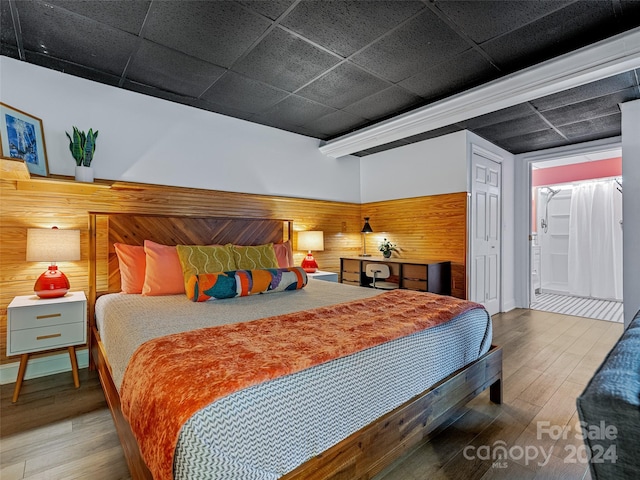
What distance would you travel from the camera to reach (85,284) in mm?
2775

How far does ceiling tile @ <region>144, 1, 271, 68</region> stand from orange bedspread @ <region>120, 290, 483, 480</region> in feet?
6.24

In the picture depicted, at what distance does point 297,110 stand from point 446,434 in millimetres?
3211

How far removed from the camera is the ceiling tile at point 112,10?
1902mm

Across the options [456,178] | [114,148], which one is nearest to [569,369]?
[456,178]

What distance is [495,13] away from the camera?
6.55ft

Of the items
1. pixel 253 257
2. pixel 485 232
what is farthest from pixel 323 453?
pixel 485 232

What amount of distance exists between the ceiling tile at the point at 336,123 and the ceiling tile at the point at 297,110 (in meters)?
0.10

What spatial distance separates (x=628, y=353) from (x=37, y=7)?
3216mm

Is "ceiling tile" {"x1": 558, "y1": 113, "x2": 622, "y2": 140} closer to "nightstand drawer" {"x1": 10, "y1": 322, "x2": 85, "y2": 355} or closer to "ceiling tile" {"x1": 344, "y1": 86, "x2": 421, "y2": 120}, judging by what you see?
"ceiling tile" {"x1": 344, "y1": 86, "x2": 421, "y2": 120}

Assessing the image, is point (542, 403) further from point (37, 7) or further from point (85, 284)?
point (37, 7)

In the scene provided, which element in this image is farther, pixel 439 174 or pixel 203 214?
pixel 439 174

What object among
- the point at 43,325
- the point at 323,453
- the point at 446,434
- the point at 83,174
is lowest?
the point at 446,434

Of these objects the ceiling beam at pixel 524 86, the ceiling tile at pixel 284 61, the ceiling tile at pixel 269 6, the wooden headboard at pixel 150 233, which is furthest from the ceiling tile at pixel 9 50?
the ceiling beam at pixel 524 86

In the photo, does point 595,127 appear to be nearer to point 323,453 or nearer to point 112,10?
point 323,453
